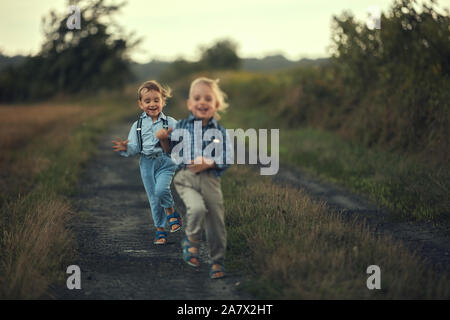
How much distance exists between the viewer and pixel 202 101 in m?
3.96

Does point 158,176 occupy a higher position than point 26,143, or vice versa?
point 26,143

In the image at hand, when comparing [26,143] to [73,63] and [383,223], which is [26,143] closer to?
[383,223]

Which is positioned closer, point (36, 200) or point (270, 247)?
point (270, 247)

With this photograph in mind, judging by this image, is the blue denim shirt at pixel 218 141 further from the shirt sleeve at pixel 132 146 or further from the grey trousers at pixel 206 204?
the shirt sleeve at pixel 132 146

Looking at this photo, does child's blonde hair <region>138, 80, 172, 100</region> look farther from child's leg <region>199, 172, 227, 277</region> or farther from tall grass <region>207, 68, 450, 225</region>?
tall grass <region>207, 68, 450, 225</region>

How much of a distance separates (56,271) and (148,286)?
90 cm

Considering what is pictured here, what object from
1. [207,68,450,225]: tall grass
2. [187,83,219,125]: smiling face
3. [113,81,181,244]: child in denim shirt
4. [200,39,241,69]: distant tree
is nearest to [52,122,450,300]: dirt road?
[113,81,181,244]: child in denim shirt

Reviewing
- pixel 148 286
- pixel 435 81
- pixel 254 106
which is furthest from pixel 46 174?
pixel 254 106

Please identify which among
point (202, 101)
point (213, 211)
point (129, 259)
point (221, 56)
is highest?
point (221, 56)

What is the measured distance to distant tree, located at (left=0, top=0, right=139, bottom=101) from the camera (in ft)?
116

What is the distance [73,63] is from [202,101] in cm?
3545

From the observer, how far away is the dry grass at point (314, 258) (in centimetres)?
364

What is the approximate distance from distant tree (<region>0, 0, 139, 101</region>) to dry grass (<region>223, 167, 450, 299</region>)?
32.0 meters

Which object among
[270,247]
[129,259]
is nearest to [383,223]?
[270,247]
